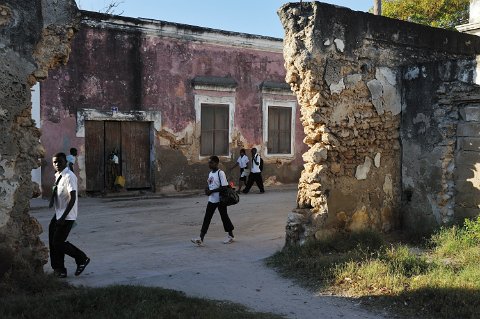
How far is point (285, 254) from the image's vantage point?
681 cm

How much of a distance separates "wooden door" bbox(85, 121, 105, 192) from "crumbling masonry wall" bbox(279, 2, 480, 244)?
307 inches

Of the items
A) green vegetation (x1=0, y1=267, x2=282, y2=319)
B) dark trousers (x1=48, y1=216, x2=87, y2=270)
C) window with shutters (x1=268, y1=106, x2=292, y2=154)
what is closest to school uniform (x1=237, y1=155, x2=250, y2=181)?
window with shutters (x1=268, y1=106, x2=292, y2=154)

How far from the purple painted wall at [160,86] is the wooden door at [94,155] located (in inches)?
12.2

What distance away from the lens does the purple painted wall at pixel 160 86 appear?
13188 mm

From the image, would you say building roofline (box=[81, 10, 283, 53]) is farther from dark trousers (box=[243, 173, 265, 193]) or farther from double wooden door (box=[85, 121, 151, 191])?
dark trousers (box=[243, 173, 265, 193])

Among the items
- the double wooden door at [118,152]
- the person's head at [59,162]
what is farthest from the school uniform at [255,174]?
the person's head at [59,162]

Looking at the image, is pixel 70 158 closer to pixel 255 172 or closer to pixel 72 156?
pixel 72 156

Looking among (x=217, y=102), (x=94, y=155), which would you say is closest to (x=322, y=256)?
(x=94, y=155)

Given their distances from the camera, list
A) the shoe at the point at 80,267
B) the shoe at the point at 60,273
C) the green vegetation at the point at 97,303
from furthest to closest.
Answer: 1. the shoe at the point at 80,267
2. the shoe at the point at 60,273
3. the green vegetation at the point at 97,303

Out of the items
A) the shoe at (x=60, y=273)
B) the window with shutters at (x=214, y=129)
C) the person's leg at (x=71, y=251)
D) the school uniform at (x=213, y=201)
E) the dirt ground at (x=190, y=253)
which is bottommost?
the dirt ground at (x=190, y=253)

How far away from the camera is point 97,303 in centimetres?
456

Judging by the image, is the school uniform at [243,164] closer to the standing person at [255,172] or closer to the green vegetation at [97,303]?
the standing person at [255,172]

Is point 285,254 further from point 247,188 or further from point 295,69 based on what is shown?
point 247,188

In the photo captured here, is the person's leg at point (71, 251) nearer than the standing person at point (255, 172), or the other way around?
the person's leg at point (71, 251)
